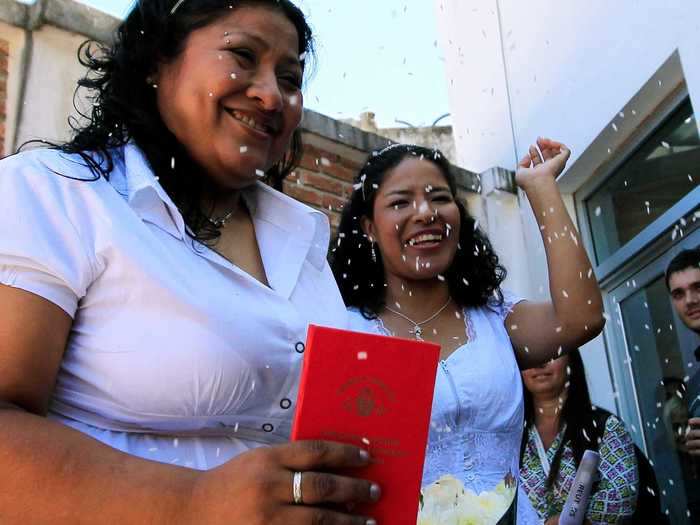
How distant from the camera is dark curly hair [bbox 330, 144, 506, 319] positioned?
8.25ft

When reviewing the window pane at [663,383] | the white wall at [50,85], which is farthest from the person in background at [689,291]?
the white wall at [50,85]

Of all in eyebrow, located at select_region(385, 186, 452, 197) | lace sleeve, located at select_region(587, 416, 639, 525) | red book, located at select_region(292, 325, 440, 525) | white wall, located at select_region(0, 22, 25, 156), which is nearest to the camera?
red book, located at select_region(292, 325, 440, 525)

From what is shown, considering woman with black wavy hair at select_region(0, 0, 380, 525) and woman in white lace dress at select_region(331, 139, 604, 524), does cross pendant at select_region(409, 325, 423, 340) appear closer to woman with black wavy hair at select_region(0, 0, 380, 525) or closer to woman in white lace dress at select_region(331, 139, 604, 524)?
woman in white lace dress at select_region(331, 139, 604, 524)

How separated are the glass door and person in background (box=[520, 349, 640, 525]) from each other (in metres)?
0.48

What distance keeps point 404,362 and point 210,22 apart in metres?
0.71

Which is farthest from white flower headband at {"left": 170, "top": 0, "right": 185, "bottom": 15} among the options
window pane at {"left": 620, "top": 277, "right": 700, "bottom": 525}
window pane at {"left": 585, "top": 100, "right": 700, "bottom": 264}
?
window pane at {"left": 585, "top": 100, "right": 700, "bottom": 264}

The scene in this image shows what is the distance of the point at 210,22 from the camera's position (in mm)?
1328

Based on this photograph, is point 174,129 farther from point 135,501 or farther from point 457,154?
point 457,154

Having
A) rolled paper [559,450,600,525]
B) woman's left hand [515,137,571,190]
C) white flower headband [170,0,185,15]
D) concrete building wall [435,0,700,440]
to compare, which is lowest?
rolled paper [559,450,600,525]

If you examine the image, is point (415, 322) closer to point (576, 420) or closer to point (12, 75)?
point (576, 420)

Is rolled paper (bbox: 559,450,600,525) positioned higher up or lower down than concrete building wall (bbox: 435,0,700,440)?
lower down

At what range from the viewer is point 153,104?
1372mm

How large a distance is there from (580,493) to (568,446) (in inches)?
22.6

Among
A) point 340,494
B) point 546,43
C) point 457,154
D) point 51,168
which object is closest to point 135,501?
point 340,494
